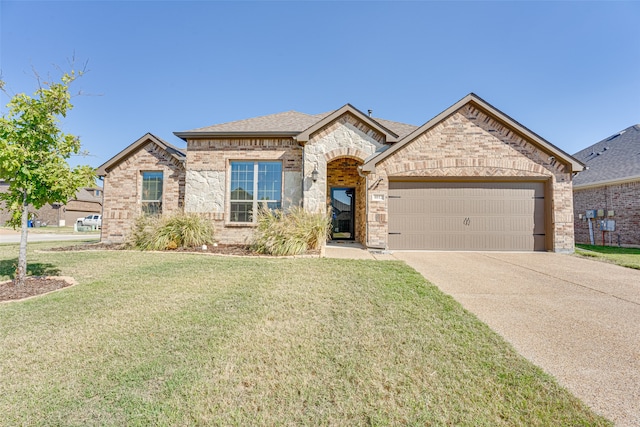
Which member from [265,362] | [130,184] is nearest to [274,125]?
[130,184]

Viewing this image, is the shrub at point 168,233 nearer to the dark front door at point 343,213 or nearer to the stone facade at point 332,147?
the stone facade at point 332,147

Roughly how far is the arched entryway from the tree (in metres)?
8.44

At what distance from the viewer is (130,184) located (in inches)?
468

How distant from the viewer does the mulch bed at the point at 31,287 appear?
4.68 metres

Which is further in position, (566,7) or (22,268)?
(566,7)

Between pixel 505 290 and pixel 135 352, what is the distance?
5.71m

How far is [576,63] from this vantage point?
10.4 metres

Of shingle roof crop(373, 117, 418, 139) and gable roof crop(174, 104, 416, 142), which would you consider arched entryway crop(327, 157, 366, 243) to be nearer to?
gable roof crop(174, 104, 416, 142)

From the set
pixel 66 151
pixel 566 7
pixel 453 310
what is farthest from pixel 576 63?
pixel 66 151

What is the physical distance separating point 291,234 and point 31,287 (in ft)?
18.0

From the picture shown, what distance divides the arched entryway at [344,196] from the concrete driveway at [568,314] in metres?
5.04

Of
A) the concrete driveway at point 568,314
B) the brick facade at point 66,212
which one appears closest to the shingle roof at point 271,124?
→ the concrete driveway at point 568,314

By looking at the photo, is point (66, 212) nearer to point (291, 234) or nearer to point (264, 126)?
point (264, 126)

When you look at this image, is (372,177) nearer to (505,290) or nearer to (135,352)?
(505,290)
